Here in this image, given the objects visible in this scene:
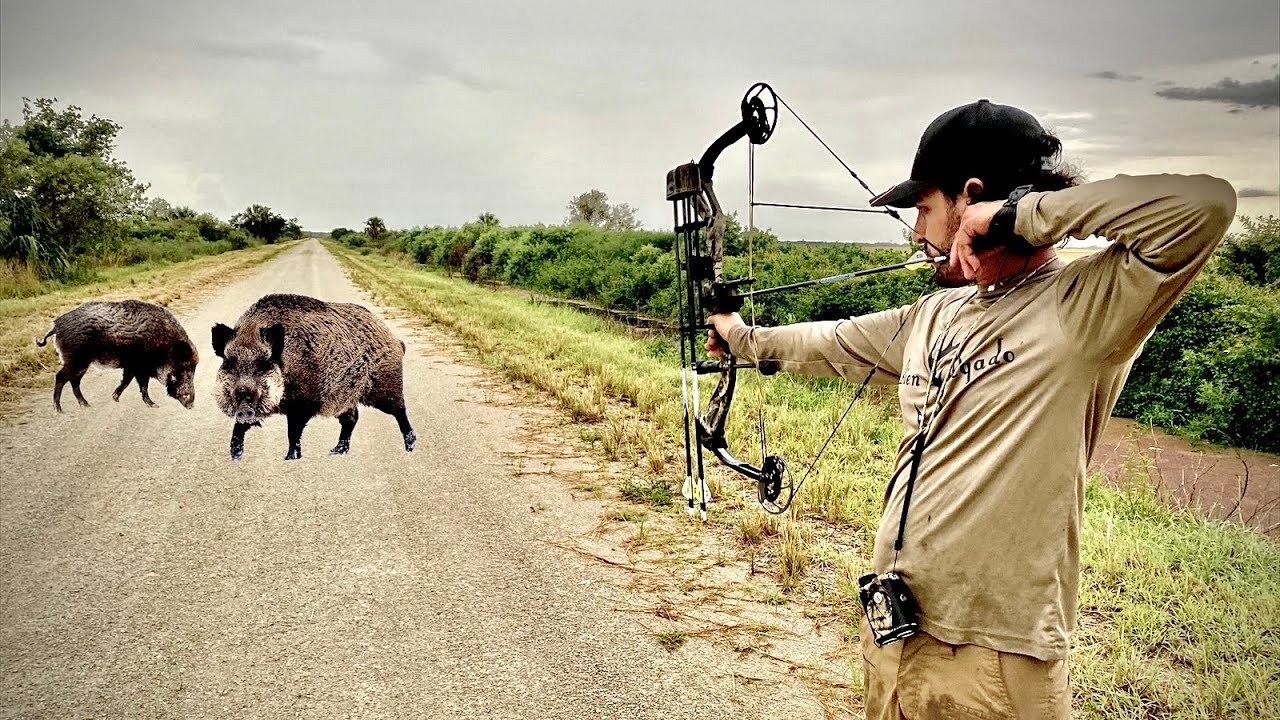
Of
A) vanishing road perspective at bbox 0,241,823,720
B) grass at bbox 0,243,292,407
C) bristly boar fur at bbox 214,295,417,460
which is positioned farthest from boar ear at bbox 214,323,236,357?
grass at bbox 0,243,292,407

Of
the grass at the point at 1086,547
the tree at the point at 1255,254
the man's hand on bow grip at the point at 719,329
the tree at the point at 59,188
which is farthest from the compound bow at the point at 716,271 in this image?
the tree at the point at 1255,254

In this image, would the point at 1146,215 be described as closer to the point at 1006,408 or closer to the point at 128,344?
the point at 1006,408

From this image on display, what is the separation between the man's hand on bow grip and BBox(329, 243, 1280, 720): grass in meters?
1.66

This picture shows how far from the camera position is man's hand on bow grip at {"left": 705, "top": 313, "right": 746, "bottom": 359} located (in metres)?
2.41

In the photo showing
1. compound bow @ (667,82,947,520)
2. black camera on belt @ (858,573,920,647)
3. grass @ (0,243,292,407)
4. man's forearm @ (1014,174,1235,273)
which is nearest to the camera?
man's forearm @ (1014,174,1235,273)

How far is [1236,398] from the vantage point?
760 centimetres

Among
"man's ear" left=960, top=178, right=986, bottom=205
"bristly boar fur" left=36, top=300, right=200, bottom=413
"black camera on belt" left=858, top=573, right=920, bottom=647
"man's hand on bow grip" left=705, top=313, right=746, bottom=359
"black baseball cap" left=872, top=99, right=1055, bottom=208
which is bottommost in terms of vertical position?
"black camera on belt" left=858, top=573, right=920, bottom=647

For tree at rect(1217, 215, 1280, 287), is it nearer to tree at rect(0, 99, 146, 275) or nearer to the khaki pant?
the khaki pant

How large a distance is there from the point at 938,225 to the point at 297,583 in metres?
3.58

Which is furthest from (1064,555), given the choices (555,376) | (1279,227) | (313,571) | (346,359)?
(1279,227)

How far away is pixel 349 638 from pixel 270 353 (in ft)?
5.25

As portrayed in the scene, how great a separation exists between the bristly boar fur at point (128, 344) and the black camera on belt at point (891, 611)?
479 cm

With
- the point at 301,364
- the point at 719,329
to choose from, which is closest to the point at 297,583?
the point at 301,364

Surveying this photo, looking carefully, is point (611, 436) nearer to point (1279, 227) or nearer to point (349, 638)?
point (349, 638)
